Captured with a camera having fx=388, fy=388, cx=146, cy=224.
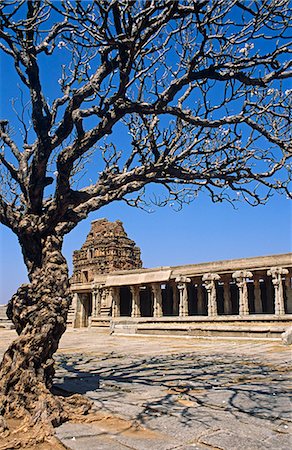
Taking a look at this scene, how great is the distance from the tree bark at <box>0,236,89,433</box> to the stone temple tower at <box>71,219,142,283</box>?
38.1 m

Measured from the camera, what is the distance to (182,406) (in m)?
5.22

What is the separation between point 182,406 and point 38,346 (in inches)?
82.6

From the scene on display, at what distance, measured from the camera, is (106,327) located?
87.0ft

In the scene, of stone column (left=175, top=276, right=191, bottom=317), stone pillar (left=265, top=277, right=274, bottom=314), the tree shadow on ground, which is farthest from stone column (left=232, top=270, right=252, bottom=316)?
the tree shadow on ground

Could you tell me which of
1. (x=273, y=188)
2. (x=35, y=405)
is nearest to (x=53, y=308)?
(x=35, y=405)

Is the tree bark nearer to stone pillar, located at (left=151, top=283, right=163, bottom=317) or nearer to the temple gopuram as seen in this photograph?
the temple gopuram

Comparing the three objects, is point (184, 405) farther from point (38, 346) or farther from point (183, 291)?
point (183, 291)

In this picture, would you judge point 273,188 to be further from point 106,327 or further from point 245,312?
point 106,327

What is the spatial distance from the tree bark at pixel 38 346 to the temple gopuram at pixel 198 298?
43.9ft

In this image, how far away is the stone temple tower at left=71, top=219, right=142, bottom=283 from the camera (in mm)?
Result: 44625

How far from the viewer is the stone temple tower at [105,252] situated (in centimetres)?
4462

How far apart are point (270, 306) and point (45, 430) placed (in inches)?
1127

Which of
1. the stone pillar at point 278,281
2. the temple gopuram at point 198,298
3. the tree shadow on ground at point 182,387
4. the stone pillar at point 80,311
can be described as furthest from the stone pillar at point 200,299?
the tree shadow on ground at point 182,387

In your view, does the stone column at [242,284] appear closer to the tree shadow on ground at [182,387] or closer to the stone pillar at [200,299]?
the stone pillar at [200,299]
